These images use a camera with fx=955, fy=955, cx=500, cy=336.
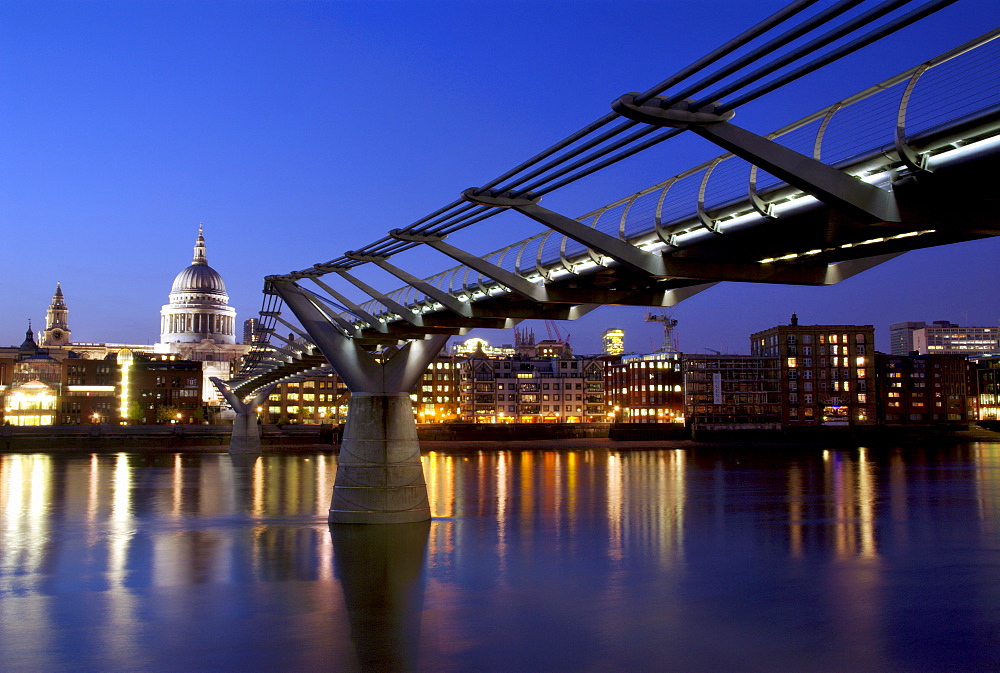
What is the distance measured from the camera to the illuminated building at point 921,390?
154125mm

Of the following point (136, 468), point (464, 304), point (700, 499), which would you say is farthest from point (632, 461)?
point (464, 304)

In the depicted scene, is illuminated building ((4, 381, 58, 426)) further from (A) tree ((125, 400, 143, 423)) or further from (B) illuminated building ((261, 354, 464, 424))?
(B) illuminated building ((261, 354, 464, 424))

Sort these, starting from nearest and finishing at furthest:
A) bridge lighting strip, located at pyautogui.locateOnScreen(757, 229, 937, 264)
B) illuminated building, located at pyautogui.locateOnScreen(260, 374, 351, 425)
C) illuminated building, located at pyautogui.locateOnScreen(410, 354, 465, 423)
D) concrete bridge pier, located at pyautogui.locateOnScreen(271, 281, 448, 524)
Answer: bridge lighting strip, located at pyautogui.locateOnScreen(757, 229, 937, 264) < concrete bridge pier, located at pyautogui.locateOnScreen(271, 281, 448, 524) < illuminated building, located at pyautogui.locateOnScreen(410, 354, 465, 423) < illuminated building, located at pyautogui.locateOnScreen(260, 374, 351, 425)

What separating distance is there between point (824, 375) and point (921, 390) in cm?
2511

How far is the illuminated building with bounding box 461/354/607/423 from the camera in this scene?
147 meters

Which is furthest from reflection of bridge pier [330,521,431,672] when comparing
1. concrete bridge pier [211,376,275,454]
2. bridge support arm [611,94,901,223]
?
concrete bridge pier [211,376,275,454]

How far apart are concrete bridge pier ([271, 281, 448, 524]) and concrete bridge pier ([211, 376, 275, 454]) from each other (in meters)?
57.8

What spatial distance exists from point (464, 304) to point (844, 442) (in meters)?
104

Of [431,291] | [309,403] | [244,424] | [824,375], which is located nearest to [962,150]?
[431,291]

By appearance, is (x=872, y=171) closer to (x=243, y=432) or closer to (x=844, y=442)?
(x=243, y=432)

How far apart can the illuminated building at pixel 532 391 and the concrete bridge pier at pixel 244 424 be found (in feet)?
183

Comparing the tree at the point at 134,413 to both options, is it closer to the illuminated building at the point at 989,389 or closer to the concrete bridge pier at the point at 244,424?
the concrete bridge pier at the point at 244,424

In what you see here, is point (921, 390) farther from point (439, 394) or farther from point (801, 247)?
point (801, 247)

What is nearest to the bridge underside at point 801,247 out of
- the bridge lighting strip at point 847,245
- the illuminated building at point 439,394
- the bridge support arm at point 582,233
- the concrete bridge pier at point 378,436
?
the bridge lighting strip at point 847,245
